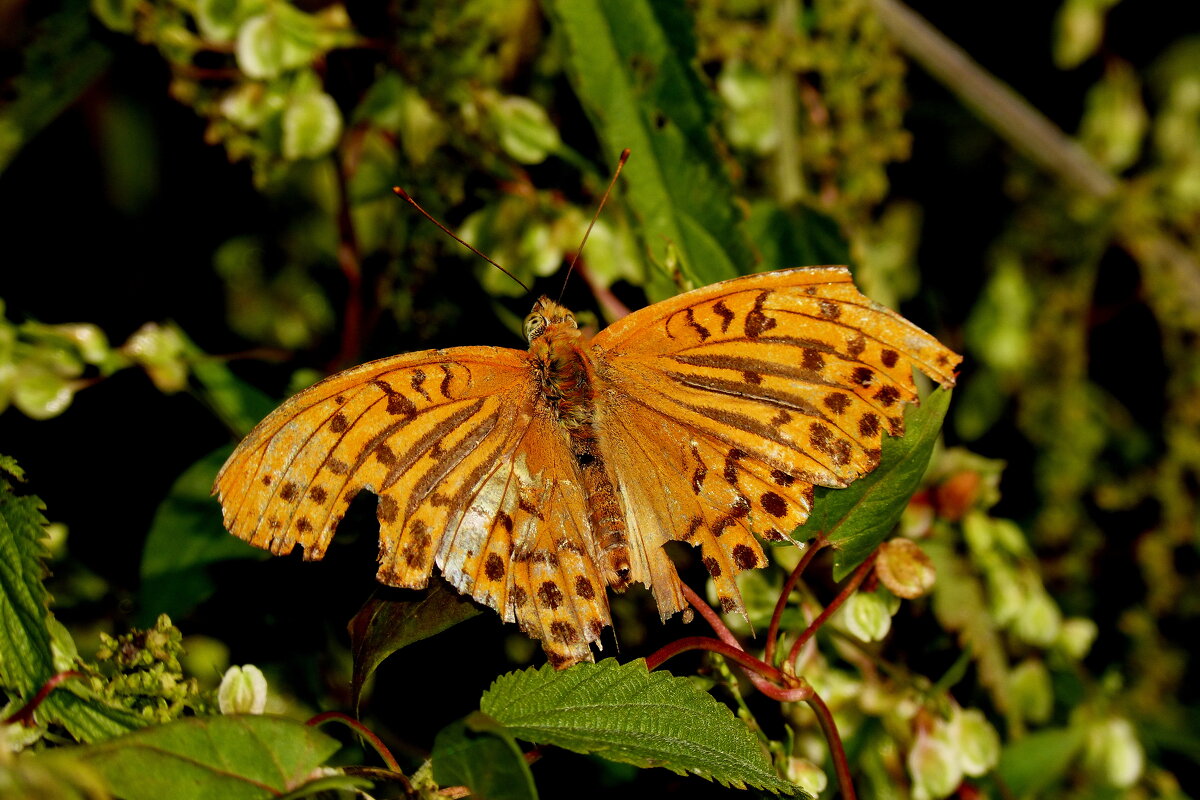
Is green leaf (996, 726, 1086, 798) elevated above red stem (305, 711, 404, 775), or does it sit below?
below

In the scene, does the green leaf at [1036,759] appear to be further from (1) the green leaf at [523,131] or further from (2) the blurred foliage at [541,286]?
(1) the green leaf at [523,131]

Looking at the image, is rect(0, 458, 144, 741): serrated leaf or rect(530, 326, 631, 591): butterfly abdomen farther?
rect(530, 326, 631, 591): butterfly abdomen

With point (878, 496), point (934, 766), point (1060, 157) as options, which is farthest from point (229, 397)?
point (1060, 157)

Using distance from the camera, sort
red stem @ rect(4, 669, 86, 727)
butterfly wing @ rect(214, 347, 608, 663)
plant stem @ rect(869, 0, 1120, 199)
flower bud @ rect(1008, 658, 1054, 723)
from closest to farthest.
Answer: red stem @ rect(4, 669, 86, 727) < butterfly wing @ rect(214, 347, 608, 663) < flower bud @ rect(1008, 658, 1054, 723) < plant stem @ rect(869, 0, 1120, 199)

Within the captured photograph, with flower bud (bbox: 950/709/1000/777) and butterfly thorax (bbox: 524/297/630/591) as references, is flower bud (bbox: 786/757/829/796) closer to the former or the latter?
flower bud (bbox: 950/709/1000/777)

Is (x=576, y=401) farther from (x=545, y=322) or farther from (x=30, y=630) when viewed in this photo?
(x=30, y=630)

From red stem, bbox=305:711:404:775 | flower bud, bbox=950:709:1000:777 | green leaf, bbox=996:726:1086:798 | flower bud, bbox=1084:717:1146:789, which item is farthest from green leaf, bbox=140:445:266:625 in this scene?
flower bud, bbox=1084:717:1146:789

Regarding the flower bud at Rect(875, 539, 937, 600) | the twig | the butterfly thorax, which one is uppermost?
the twig
